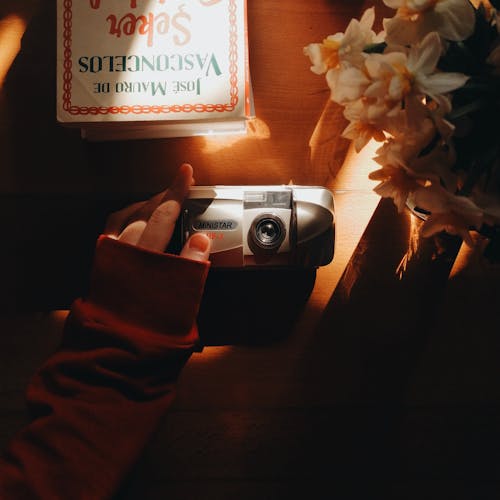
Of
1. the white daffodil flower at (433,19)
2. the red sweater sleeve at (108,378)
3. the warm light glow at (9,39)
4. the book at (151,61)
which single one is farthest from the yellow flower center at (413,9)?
the warm light glow at (9,39)

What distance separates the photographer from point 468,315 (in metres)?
0.75

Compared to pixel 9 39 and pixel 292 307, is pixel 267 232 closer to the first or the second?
pixel 292 307

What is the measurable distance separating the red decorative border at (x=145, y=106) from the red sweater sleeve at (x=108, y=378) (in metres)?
0.17

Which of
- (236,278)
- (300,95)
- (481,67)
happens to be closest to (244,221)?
(236,278)

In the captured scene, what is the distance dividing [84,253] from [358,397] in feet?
1.52

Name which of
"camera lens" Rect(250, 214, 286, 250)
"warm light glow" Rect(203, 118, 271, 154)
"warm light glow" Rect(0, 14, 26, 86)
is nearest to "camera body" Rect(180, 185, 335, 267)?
"camera lens" Rect(250, 214, 286, 250)

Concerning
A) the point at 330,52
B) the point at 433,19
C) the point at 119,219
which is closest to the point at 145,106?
the point at 119,219

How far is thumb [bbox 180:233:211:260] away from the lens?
0.66 metres

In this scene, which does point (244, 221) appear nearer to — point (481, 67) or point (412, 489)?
point (481, 67)

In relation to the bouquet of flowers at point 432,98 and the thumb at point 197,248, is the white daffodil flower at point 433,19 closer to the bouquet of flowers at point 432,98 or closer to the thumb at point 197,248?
the bouquet of flowers at point 432,98

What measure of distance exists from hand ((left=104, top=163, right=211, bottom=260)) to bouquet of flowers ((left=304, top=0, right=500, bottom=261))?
27 centimetres

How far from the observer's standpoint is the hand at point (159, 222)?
667 millimetres

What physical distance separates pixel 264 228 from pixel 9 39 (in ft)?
1.57

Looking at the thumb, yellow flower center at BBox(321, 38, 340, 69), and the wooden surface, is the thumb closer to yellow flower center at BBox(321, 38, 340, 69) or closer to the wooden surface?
the wooden surface
